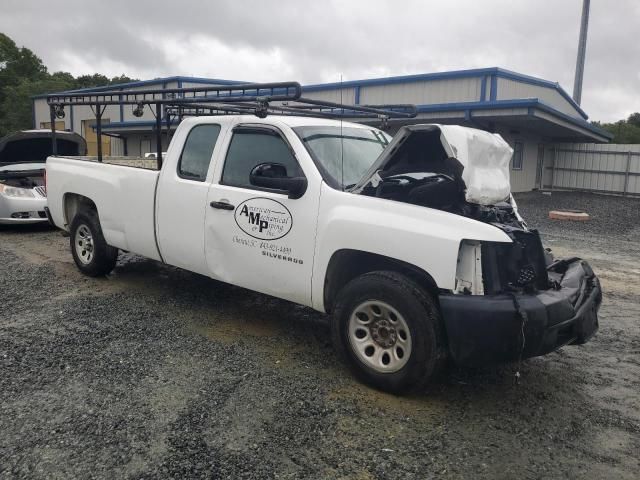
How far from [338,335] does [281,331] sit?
3.87 ft

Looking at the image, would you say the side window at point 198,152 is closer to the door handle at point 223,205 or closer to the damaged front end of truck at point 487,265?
Answer: the door handle at point 223,205

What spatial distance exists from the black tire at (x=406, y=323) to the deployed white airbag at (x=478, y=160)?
0.79 metres

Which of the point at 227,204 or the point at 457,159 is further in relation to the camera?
the point at 227,204

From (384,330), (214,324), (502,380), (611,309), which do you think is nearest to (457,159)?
(384,330)

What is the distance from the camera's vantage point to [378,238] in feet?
12.2

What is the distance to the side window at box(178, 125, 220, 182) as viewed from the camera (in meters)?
5.06

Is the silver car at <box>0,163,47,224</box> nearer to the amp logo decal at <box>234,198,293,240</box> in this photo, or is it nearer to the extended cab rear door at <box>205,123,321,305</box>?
the extended cab rear door at <box>205,123,321,305</box>

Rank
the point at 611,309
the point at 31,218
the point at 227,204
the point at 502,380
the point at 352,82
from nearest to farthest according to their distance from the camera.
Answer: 1. the point at 502,380
2. the point at 227,204
3. the point at 611,309
4. the point at 31,218
5. the point at 352,82

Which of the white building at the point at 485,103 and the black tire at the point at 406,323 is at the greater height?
the white building at the point at 485,103

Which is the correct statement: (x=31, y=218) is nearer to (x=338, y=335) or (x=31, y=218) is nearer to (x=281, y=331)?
(x=281, y=331)

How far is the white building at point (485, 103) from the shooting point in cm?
1723

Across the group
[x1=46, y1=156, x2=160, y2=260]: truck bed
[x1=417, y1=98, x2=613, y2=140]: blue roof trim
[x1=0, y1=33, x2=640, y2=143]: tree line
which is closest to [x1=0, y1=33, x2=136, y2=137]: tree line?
[x1=0, y1=33, x2=640, y2=143]: tree line

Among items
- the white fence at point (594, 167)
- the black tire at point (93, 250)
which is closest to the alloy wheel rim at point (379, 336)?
the black tire at point (93, 250)

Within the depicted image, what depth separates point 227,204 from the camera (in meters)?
4.67
